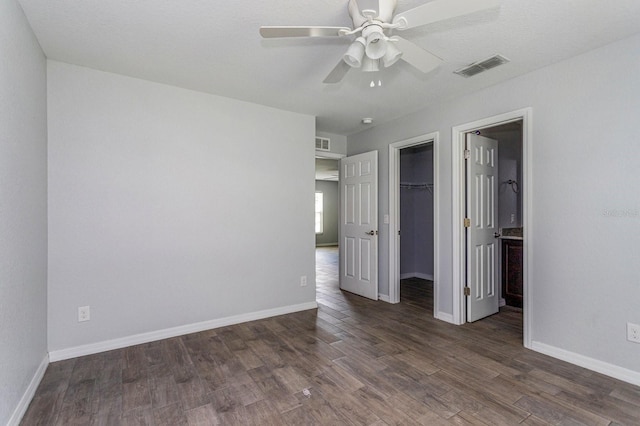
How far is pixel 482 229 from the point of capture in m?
3.58

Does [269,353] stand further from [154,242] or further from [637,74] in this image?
[637,74]

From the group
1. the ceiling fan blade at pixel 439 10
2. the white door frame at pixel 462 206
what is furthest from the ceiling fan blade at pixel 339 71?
the white door frame at pixel 462 206

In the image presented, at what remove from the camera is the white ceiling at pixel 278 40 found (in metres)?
1.91

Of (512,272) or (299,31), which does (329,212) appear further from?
(299,31)

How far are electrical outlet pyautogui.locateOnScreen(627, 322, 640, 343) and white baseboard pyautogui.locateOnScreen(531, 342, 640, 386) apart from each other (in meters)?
0.23

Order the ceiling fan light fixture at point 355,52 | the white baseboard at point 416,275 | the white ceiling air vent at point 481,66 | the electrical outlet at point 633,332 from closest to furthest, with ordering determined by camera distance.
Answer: the ceiling fan light fixture at point 355,52, the electrical outlet at point 633,332, the white ceiling air vent at point 481,66, the white baseboard at point 416,275

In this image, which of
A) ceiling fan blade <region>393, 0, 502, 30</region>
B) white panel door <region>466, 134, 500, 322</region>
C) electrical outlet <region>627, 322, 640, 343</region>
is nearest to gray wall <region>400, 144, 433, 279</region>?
white panel door <region>466, 134, 500, 322</region>

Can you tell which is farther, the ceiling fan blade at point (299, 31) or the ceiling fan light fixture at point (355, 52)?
the ceiling fan light fixture at point (355, 52)

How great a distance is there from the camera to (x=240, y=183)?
351 centimetres

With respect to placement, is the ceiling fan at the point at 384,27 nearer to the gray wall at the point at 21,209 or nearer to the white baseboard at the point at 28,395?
the gray wall at the point at 21,209

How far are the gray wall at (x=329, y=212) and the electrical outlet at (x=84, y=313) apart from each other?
8.35m

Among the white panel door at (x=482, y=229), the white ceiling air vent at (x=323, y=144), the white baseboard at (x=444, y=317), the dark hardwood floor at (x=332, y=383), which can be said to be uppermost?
the white ceiling air vent at (x=323, y=144)

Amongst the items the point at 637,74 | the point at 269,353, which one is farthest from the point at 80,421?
the point at 637,74

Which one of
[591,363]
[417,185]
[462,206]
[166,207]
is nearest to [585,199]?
[462,206]
